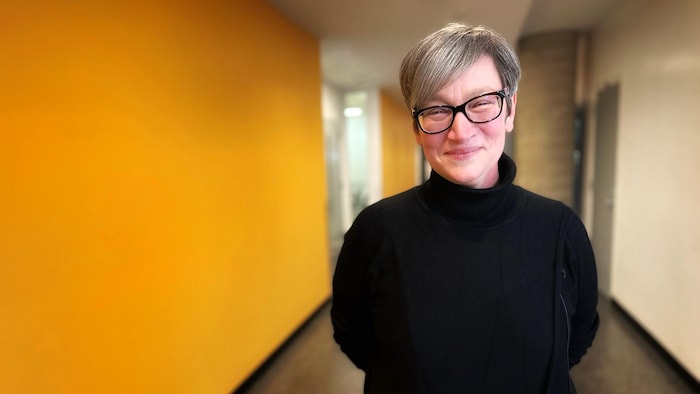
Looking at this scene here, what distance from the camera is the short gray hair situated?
74 centimetres

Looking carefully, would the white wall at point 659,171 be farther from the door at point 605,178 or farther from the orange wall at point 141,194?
the orange wall at point 141,194

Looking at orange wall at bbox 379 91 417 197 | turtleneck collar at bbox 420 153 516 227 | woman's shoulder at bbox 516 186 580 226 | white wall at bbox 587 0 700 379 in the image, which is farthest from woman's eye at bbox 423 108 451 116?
orange wall at bbox 379 91 417 197

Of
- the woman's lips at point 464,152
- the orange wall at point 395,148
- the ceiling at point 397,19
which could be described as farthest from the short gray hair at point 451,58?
the orange wall at point 395,148

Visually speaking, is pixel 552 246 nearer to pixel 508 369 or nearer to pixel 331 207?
pixel 508 369

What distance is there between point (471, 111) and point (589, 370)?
7.82ft

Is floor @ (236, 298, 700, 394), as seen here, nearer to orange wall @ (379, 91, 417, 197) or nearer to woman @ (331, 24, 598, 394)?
woman @ (331, 24, 598, 394)

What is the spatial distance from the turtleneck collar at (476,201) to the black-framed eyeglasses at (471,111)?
12 centimetres

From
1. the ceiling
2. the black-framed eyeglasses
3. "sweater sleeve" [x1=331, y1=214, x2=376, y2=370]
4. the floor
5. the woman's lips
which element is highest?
the ceiling

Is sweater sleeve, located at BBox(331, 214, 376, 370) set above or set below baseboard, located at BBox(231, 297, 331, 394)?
above

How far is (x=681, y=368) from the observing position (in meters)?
2.22

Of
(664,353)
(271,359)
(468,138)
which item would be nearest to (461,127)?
(468,138)

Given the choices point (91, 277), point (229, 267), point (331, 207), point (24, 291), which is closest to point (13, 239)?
point (24, 291)

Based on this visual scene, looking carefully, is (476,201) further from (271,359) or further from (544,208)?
(271,359)

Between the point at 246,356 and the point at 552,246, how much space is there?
1992mm
